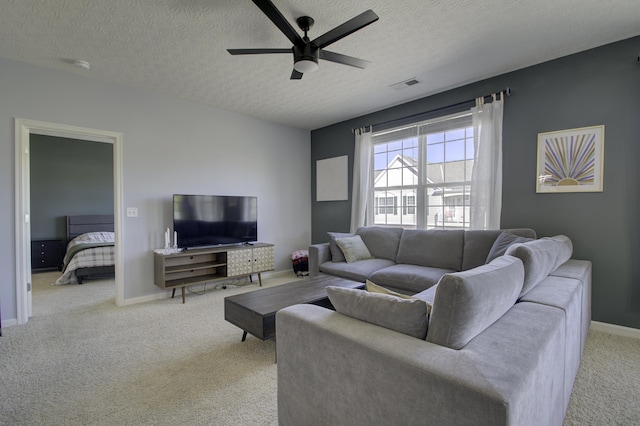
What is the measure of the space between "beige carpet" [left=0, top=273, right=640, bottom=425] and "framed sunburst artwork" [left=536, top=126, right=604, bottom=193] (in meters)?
1.43

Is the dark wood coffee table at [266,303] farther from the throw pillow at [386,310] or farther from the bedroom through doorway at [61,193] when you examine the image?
the bedroom through doorway at [61,193]

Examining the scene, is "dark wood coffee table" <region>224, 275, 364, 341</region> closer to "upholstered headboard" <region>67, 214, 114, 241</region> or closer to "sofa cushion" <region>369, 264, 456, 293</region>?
"sofa cushion" <region>369, 264, 456, 293</region>

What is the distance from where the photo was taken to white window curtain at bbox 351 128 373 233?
15.2ft

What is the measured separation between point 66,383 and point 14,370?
529 millimetres

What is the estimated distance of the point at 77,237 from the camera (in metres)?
5.61

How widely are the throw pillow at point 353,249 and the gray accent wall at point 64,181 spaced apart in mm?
5679

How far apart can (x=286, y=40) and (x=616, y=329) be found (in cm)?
405

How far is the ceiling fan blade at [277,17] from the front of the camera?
178cm

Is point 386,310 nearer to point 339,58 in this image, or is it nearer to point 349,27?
point 349,27

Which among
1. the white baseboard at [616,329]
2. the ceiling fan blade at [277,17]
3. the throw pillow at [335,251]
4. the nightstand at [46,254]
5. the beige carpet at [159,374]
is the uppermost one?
the ceiling fan blade at [277,17]

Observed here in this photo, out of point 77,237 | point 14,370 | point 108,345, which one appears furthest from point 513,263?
point 77,237

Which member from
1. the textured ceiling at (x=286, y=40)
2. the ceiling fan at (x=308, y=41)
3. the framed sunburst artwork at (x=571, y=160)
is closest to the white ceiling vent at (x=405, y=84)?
the textured ceiling at (x=286, y=40)

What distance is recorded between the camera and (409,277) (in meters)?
3.05

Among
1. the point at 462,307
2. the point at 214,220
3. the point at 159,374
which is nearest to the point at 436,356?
the point at 462,307
